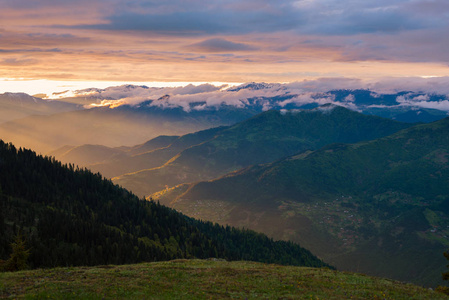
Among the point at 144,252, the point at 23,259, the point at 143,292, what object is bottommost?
the point at 144,252

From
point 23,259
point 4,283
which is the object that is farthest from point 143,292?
point 23,259

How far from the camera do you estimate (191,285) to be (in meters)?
72.4

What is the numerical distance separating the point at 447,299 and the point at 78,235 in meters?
156

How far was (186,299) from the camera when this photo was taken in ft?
208

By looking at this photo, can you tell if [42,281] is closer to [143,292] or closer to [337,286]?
[143,292]

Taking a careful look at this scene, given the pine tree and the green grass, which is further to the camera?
the pine tree

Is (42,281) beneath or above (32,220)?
above

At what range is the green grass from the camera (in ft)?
212

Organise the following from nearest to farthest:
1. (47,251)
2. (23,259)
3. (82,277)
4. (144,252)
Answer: (82,277) → (23,259) → (47,251) → (144,252)

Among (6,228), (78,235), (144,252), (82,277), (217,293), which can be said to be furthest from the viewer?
(144,252)

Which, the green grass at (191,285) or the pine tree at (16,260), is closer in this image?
the green grass at (191,285)

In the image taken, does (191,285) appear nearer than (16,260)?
Yes

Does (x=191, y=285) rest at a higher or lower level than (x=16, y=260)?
higher

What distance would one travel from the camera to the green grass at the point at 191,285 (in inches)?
2539
